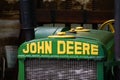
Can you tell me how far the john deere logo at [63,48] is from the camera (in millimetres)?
4219

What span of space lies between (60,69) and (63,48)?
21cm

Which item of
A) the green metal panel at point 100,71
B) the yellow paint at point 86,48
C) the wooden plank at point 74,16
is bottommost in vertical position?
the green metal panel at point 100,71

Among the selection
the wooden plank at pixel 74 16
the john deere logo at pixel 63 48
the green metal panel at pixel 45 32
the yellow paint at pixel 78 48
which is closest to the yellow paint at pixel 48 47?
the john deere logo at pixel 63 48

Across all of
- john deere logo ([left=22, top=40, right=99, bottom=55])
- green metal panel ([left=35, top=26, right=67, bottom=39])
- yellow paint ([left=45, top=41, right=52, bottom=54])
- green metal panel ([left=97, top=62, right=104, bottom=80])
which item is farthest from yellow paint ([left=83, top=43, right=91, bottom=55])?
green metal panel ([left=35, top=26, right=67, bottom=39])

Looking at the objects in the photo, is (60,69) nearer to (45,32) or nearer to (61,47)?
(61,47)

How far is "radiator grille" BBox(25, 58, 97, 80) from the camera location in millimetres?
4277

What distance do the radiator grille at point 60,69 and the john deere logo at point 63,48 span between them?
9cm

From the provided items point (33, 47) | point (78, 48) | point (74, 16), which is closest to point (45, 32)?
point (33, 47)

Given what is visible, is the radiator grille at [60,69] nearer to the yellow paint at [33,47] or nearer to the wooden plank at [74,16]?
the yellow paint at [33,47]

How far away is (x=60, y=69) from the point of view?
14.2 ft

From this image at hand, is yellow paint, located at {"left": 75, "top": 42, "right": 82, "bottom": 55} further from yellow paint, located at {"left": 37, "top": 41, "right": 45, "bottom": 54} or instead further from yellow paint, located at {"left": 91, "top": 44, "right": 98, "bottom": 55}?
yellow paint, located at {"left": 37, "top": 41, "right": 45, "bottom": 54}

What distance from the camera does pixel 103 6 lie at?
376 inches

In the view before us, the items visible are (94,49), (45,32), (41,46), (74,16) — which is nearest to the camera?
(94,49)

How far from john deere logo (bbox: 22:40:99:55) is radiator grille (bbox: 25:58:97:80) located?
0.30 ft
